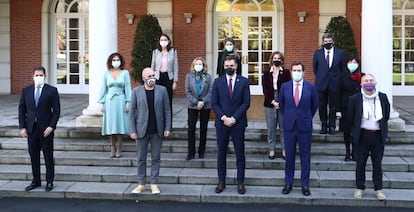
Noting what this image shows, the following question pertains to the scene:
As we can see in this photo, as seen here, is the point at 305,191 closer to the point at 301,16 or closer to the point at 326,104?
the point at 326,104

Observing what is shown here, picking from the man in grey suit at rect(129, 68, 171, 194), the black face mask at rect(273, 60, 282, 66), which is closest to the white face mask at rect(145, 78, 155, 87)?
the man in grey suit at rect(129, 68, 171, 194)

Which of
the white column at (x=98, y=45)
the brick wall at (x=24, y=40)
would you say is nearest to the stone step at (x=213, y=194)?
the white column at (x=98, y=45)

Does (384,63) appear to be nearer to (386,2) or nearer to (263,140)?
(386,2)

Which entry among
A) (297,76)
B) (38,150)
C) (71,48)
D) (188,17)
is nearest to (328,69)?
(297,76)

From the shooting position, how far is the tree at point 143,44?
1544 cm

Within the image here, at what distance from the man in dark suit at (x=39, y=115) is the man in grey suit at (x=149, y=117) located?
116cm

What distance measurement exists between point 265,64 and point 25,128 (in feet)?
36.7

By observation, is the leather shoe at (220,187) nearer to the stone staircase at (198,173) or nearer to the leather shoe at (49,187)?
the stone staircase at (198,173)

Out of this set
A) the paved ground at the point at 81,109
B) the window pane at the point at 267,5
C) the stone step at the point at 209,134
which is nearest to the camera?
the stone step at the point at 209,134

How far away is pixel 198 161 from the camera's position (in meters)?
8.11

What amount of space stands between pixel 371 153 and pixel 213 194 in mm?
2163

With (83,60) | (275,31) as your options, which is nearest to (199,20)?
(275,31)

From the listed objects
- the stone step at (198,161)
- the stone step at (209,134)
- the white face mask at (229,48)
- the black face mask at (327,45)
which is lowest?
the stone step at (198,161)

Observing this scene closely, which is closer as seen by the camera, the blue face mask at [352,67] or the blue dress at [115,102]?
the blue face mask at [352,67]
